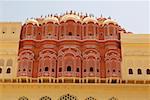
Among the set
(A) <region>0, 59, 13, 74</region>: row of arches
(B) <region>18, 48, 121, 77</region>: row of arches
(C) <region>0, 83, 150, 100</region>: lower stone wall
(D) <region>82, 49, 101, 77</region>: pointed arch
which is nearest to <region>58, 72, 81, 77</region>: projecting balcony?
(B) <region>18, 48, 121, 77</region>: row of arches

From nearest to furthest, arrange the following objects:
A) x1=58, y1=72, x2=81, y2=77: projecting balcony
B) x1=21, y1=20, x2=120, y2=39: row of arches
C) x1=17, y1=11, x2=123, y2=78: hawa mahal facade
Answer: x1=58, y1=72, x2=81, y2=77: projecting balcony
x1=17, y1=11, x2=123, y2=78: hawa mahal facade
x1=21, y1=20, x2=120, y2=39: row of arches

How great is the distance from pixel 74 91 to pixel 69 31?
3583 millimetres

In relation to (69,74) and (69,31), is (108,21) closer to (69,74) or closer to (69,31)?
(69,31)

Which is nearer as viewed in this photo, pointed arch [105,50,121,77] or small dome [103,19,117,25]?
pointed arch [105,50,121,77]

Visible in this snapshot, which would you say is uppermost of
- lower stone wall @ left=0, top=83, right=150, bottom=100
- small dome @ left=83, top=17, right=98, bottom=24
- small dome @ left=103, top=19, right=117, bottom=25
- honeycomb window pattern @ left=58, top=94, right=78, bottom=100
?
small dome @ left=83, top=17, right=98, bottom=24

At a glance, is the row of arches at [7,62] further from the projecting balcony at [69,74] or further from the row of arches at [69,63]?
the projecting balcony at [69,74]

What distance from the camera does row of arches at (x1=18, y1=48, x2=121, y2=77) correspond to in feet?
67.4

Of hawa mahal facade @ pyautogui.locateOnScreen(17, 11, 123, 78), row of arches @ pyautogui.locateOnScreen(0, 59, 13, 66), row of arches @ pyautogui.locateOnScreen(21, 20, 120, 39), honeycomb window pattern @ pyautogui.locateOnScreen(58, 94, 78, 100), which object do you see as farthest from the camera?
row of arches @ pyautogui.locateOnScreen(21, 20, 120, 39)

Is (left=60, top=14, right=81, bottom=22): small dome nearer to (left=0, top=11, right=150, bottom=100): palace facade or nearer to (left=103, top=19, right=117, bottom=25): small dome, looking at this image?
(left=0, top=11, right=150, bottom=100): palace facade

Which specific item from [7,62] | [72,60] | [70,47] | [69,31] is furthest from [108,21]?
[7,62]

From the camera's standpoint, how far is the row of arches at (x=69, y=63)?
20.5m

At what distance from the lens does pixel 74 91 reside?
66.2ft

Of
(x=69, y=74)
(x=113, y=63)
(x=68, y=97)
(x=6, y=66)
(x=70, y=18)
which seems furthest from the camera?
(x=70, y=18)

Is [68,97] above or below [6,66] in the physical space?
below
